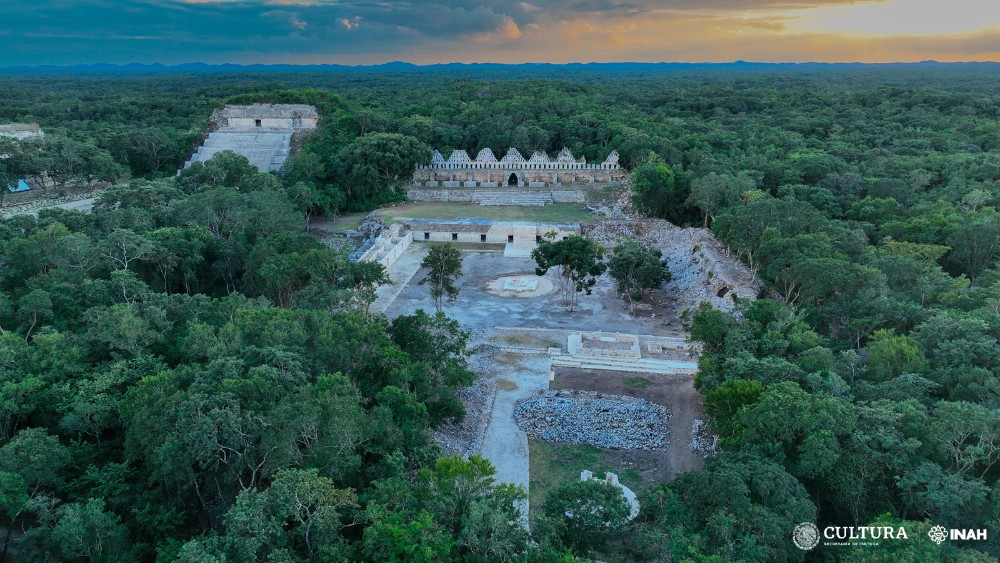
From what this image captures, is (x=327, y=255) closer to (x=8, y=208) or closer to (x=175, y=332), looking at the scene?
(x=175, y=332)

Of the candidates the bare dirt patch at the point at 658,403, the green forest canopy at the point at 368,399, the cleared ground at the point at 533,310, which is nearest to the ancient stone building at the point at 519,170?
the cleared ground at the point at 533,310

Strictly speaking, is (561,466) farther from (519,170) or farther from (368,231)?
(519,170)

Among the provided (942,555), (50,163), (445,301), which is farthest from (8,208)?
(942,555)

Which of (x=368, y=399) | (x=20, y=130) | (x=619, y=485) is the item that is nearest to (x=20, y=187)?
(x=20, y=130)

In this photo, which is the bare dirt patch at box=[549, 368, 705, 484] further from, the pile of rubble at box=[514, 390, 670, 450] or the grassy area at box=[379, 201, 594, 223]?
the grassy area at box=[379, 201, 594, 223]

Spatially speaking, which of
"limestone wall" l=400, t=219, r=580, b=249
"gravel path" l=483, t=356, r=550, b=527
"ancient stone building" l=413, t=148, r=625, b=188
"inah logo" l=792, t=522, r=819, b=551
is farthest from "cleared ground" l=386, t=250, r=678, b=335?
"ancient stone building" l=413, t=148, r=625, b=188

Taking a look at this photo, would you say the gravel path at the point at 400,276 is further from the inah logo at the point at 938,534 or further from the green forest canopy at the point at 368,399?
the inah logo at the point at 938,534
